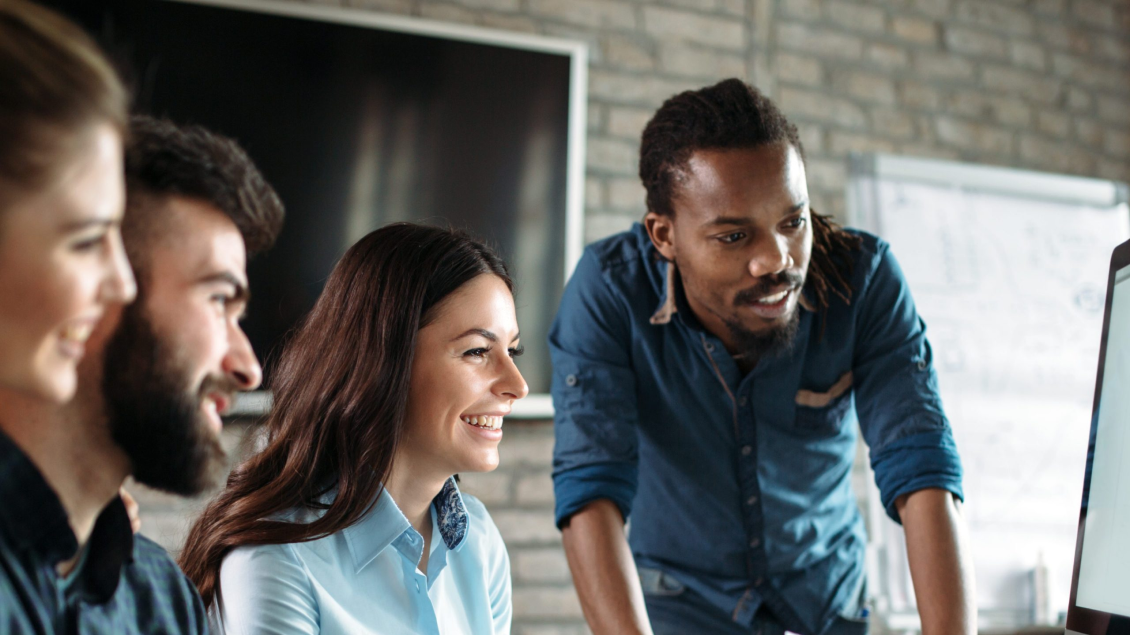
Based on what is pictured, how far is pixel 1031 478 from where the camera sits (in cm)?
273

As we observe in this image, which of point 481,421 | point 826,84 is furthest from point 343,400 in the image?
point 826,84

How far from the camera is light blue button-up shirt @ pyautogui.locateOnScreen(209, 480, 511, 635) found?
3.43ft

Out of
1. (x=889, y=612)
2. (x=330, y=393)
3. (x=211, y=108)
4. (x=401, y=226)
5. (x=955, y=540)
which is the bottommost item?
(x=889, y=612)

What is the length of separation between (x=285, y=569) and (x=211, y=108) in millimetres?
1483

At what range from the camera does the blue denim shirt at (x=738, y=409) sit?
148 centimetres

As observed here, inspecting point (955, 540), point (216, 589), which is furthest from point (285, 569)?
point (955, 540)

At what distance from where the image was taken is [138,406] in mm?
693

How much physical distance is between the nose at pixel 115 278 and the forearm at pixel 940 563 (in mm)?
1036

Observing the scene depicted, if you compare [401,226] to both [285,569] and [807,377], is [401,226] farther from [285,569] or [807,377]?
[807,377]

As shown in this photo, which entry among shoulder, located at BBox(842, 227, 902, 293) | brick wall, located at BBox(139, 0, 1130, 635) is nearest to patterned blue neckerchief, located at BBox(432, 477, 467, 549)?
shoulder, located at BBox(842, 227, 902, 293)

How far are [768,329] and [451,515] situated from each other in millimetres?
559

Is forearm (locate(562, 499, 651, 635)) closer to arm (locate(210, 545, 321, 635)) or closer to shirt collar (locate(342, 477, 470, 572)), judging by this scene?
shirt collar (locate(342, 477, 470, 572))

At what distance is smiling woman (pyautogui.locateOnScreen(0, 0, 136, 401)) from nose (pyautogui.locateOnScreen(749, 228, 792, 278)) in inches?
36.8

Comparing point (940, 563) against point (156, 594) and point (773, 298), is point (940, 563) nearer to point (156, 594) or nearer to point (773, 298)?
point (773, 298)
